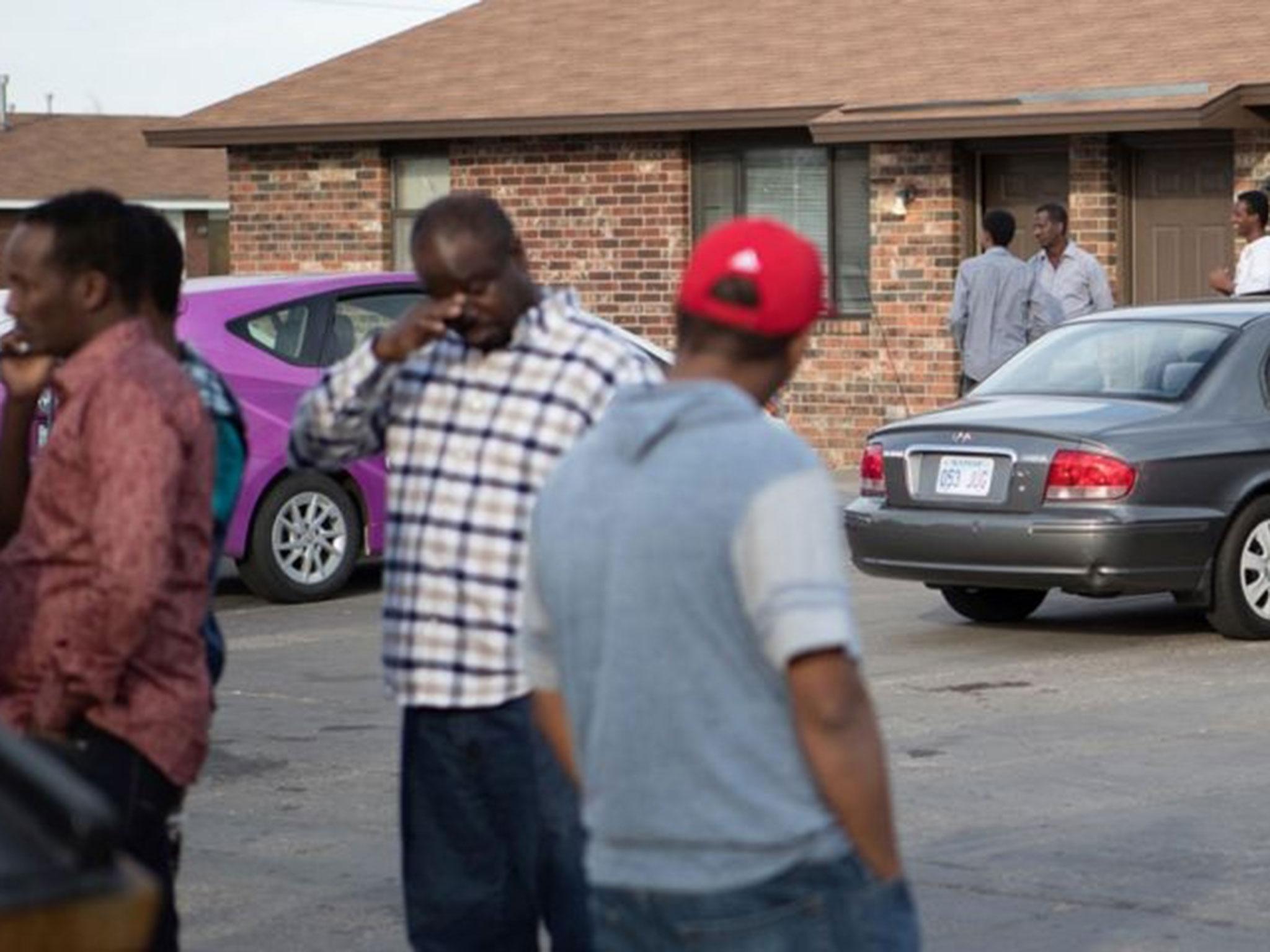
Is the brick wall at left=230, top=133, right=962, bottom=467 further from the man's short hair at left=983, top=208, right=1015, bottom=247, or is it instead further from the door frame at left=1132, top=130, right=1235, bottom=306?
the man's short hair at left=983, top=208, right=1015, bottom=247

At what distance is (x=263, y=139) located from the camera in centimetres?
2661

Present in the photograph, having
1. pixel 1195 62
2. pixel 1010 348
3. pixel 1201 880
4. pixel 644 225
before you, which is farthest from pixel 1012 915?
pixel 644 225

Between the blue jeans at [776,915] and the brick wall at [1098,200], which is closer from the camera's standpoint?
the blue jeans at [776,915]

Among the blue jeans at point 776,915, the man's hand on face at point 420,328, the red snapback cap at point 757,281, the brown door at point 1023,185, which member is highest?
the brown door at point 1023,185

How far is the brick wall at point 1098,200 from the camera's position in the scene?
22.3 m

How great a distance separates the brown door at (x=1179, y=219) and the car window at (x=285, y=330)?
30.1 ft

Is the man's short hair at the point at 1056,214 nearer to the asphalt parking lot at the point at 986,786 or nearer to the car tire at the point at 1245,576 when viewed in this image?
the asphalt parking lot at the point at 986,786

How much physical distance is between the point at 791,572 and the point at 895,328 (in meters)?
19.9

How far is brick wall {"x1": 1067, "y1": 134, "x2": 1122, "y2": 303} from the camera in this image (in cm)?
2227

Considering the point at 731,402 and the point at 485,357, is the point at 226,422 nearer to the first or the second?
the point at 485,357

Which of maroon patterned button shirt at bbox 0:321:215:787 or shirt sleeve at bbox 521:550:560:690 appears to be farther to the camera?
maroon patterned button shirt at bbox 0:321:215:787

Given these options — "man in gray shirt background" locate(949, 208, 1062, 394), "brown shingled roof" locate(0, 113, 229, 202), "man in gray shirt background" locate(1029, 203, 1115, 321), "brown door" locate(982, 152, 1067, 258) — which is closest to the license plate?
"man in gray shirt background" locate(949, 208, 1062, 394)

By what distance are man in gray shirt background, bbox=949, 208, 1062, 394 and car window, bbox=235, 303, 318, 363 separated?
175 inches

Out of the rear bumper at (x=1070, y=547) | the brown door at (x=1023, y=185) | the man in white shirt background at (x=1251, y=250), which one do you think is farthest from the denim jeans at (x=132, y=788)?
the brown door at (x=1023, y=185)
